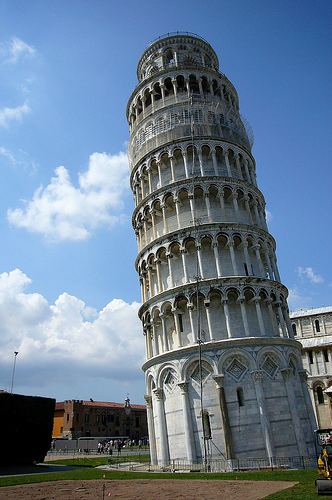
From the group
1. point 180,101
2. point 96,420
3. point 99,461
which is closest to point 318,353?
point 99,461

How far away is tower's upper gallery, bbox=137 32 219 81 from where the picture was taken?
46031 millimetres

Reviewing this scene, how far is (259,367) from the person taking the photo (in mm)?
29406

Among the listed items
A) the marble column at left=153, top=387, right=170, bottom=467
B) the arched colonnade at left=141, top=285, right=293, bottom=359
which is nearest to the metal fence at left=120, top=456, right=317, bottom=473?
the marble column at left=153, top=387, right=170, bottom=467

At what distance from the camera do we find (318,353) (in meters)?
64.5

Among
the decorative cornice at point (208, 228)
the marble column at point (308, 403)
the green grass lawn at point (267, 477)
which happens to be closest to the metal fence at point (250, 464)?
the green grass lawn at point (267, 477)

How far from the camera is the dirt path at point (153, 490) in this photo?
16.2m

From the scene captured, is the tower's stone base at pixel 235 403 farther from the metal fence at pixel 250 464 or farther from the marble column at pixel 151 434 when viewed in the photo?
the marble column at pixel 151 434

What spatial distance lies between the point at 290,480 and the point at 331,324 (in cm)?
5193

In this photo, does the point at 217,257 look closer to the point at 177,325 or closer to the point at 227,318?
the point at 227,318

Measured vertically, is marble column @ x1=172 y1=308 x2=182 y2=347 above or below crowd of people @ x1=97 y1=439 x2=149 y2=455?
above

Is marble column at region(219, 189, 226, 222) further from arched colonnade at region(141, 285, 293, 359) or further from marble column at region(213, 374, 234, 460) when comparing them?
marble column at region(213, 374, 234, 460)

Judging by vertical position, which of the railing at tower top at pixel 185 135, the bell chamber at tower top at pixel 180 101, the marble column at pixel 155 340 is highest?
the bell chamber at tower top at pixel 180 101

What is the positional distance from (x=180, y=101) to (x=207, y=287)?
62.3ft

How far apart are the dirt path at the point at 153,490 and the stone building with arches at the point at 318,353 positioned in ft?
142
